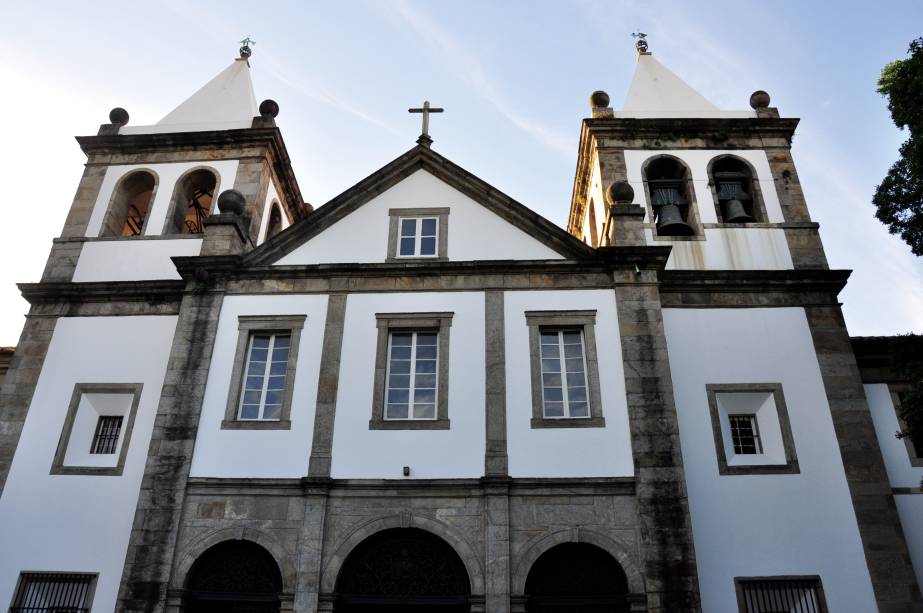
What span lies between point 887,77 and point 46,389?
16322 millimetres

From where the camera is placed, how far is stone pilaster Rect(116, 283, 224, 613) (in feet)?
39.0

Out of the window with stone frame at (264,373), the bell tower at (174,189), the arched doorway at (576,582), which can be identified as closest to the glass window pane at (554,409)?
the arched doorway at (576,582)

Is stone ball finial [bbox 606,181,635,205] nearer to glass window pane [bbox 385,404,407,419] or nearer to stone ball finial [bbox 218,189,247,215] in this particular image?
glass window pane [bbox 385,404,407,419]

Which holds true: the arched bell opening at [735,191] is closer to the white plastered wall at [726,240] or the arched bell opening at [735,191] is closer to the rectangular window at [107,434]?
the white plastered wall at [726,240]

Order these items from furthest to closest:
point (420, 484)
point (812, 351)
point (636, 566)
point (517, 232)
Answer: point (517, 232) < point (812, 351) < point (420, 484) < point (636, 566)

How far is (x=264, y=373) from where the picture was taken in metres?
13.8

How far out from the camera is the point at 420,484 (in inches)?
486

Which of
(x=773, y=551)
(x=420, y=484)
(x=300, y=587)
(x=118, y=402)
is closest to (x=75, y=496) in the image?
(x=118, y=402)

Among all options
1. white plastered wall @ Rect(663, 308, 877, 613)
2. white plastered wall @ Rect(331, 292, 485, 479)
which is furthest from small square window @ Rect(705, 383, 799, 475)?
white plastered wall @ Rect(331, 292, 485, 479)

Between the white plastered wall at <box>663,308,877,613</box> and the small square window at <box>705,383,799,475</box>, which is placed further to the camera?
the small square window at <box>705,383,799,475</box>

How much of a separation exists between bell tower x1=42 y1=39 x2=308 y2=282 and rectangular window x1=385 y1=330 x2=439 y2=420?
4325mm

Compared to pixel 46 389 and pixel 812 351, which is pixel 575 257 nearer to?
pixel 812 351

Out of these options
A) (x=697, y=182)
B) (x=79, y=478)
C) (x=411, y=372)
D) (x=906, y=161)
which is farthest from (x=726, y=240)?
(x=79, y=478)

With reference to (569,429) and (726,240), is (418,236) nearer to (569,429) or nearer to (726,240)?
(569,429)
